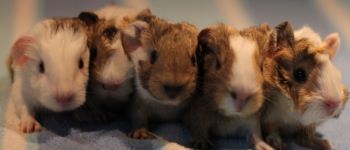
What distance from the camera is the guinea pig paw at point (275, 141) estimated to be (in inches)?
80.8

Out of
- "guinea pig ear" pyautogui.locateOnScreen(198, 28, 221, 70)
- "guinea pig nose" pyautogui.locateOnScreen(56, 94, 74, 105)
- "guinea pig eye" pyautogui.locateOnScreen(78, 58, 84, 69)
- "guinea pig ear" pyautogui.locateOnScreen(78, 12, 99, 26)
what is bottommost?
"guinea pig nose" pyautogui.locateOnScreen(56, 94, 74, 105)

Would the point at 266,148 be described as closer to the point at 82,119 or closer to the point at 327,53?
the point at 327,53

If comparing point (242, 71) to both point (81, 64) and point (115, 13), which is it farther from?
point (115, 13)

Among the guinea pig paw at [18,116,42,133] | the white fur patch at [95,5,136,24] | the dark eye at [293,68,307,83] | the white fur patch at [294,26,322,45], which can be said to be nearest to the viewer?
the dark eye at [293,68,307,83]

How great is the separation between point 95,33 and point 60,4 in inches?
46.0

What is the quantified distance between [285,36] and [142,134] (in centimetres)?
68

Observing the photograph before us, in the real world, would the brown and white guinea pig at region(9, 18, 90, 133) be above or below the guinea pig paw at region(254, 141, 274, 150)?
above

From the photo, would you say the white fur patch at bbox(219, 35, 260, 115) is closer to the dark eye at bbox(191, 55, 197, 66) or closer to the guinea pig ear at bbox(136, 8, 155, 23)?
the dark eye at bbox(191, 55, 197, 66)

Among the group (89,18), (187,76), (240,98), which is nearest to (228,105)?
(240,98)

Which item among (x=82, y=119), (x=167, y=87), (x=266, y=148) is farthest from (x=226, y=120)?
(x=82, y=119)

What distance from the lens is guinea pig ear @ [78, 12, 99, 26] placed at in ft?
7.25

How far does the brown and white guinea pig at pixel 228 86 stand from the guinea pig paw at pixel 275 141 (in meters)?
0.05

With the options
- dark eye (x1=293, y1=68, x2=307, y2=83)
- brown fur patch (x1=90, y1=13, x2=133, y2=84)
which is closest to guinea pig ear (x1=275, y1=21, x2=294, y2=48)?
dark eye (x1=293, y1=68, x2=307, y2=83)

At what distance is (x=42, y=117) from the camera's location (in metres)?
2.27
